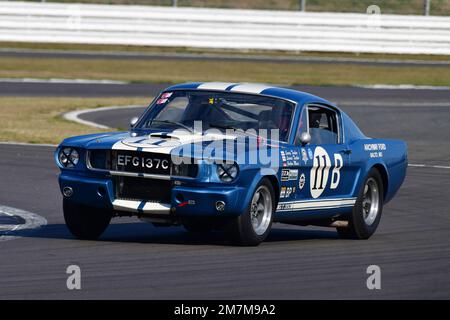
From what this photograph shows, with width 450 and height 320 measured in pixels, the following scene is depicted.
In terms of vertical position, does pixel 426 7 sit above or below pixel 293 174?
above

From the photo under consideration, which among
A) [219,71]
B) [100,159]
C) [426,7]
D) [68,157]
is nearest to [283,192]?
[100,159]

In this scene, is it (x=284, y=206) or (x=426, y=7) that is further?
(x=426, y=7)

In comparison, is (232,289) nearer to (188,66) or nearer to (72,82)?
(72,82)

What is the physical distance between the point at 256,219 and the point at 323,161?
1041 mm

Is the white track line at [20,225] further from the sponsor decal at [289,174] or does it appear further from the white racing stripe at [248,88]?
the sponsor decal at [289,174]

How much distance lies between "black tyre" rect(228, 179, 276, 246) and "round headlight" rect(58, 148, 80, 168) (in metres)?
1.42

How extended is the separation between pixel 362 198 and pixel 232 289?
136 inches

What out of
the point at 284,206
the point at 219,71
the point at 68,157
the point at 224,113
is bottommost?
the point at 219,71

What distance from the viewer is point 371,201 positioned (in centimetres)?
1042

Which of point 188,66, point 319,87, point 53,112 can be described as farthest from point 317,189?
point 188,66

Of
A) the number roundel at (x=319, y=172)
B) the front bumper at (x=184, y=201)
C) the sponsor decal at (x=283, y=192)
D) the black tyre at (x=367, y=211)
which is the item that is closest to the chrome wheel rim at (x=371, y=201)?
the black tyre at (x=367, y=211)

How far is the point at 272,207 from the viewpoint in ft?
29.6

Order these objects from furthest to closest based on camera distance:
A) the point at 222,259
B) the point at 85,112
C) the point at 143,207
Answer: the point at 85,112, the point at 143,207, the point at 222,259

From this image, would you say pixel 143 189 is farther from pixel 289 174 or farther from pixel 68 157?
pixel 289 174
